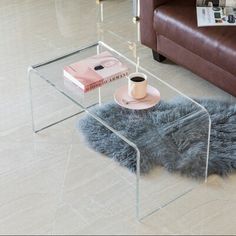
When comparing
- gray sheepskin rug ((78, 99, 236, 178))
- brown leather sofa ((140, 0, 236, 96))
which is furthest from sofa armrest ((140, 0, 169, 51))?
gray sheepskin rug ((78, 99, 236, 178))

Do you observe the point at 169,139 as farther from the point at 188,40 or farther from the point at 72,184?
the point at 188,40

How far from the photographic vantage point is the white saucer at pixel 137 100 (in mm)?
2537

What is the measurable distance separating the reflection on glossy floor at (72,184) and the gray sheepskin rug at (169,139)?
0.17 ft

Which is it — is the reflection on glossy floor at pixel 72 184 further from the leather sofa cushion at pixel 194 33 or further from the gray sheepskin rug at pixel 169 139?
the leather sofa cushion at pixel 194 33

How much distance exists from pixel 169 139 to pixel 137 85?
0.88 feet

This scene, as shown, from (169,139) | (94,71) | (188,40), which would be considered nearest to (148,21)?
(188,40)

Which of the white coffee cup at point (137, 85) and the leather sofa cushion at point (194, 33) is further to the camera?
the leather sofa cushion at point (194, 33)

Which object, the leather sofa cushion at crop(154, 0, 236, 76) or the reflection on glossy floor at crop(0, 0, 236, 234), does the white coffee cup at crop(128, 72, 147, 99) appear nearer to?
the reflection on glossy floor at crop(0, 0, 236, 234)

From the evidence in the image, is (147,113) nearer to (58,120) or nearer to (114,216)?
(114,216)

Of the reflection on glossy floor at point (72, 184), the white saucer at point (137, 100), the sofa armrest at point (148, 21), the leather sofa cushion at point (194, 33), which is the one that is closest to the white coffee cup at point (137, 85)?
the white saucer at point (137, 100)

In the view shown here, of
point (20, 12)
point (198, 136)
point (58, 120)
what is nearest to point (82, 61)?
point (58, 120)

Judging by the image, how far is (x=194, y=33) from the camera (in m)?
3.00

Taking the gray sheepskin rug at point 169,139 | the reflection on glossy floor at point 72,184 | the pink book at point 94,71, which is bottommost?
the reflection on glossy floor at point 72,184

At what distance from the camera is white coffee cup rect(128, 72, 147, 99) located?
8.29ft
